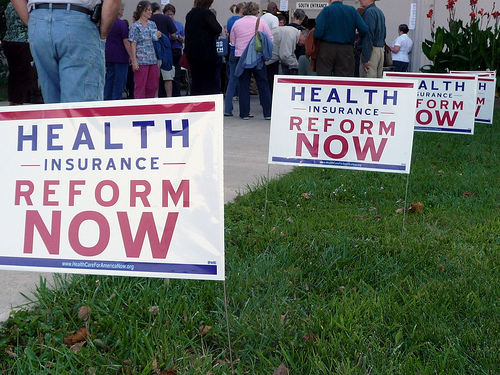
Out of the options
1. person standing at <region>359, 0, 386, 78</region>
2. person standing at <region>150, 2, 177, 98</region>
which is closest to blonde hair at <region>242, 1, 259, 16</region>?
person standing at <region>150, 2, 177, 98</region>

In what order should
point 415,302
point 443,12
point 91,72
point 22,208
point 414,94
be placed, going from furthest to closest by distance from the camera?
point 443,12, point 414,94, point 91,72, point 415,302, point 22,208

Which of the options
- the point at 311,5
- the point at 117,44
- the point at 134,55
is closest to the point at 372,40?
the point at 134,55

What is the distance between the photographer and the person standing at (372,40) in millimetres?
10172

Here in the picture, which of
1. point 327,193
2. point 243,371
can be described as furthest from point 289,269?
point 327,193

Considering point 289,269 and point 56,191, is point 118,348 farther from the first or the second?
point 289,269

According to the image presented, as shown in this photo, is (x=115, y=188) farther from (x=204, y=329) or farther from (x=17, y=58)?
(x=17, y=58)

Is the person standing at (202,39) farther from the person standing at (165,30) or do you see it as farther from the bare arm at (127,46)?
the bare arm at (127,46)

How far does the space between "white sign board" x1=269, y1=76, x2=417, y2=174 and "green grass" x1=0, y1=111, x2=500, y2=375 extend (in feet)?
1.58

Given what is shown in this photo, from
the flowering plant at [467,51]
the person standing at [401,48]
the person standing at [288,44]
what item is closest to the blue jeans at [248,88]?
the person standing at [288,44]

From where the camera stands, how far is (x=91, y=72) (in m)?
4.08

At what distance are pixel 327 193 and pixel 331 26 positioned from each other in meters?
4.23

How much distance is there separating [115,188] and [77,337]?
0.68 metres

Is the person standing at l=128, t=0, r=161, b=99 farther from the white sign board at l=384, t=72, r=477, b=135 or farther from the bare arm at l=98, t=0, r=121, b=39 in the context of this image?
the bare arm at l=98, t=0, r=121, b=39

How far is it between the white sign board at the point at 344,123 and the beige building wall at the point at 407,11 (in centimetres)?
1600
